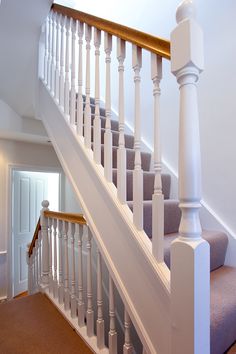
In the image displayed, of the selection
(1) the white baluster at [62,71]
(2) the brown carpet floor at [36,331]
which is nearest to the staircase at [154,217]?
(1) the white baluster at [62,71]

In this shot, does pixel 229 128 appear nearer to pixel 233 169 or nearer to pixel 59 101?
pixel 233 169

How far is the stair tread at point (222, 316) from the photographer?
0.86 metres

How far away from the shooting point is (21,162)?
→ 12.0 feet

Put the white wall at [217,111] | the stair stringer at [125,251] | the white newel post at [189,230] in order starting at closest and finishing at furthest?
the white newel post at [189,230]
the stair stringer at [125,251]
the white wall at [217,111]

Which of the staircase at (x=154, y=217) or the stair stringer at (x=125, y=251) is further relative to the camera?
the stair stringer at (x=125, y=251)

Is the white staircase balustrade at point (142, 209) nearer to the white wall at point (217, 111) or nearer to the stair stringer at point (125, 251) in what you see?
the stair stringer at point (125, 251)

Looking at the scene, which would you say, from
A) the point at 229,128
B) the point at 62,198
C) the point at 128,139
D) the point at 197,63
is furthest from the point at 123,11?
the point at 62,198

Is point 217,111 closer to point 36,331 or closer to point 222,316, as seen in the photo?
point 222,316

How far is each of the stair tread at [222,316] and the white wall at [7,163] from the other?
3.17m

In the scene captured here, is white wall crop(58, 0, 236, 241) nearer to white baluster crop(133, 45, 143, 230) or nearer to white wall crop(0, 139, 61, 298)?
white baluster crop(133, 45, 143, 230)

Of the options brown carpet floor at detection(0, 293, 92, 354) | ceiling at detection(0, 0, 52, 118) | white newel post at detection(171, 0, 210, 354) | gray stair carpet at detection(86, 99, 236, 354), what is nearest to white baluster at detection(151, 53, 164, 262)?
white newel post at detection(171, 0, 210, 354)

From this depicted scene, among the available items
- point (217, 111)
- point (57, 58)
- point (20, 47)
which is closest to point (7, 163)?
point (20, 47)

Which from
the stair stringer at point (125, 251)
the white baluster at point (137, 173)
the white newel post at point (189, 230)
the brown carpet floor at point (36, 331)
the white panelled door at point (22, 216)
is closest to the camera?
the white newel post at point (189, 230)

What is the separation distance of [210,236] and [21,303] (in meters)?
1.81
